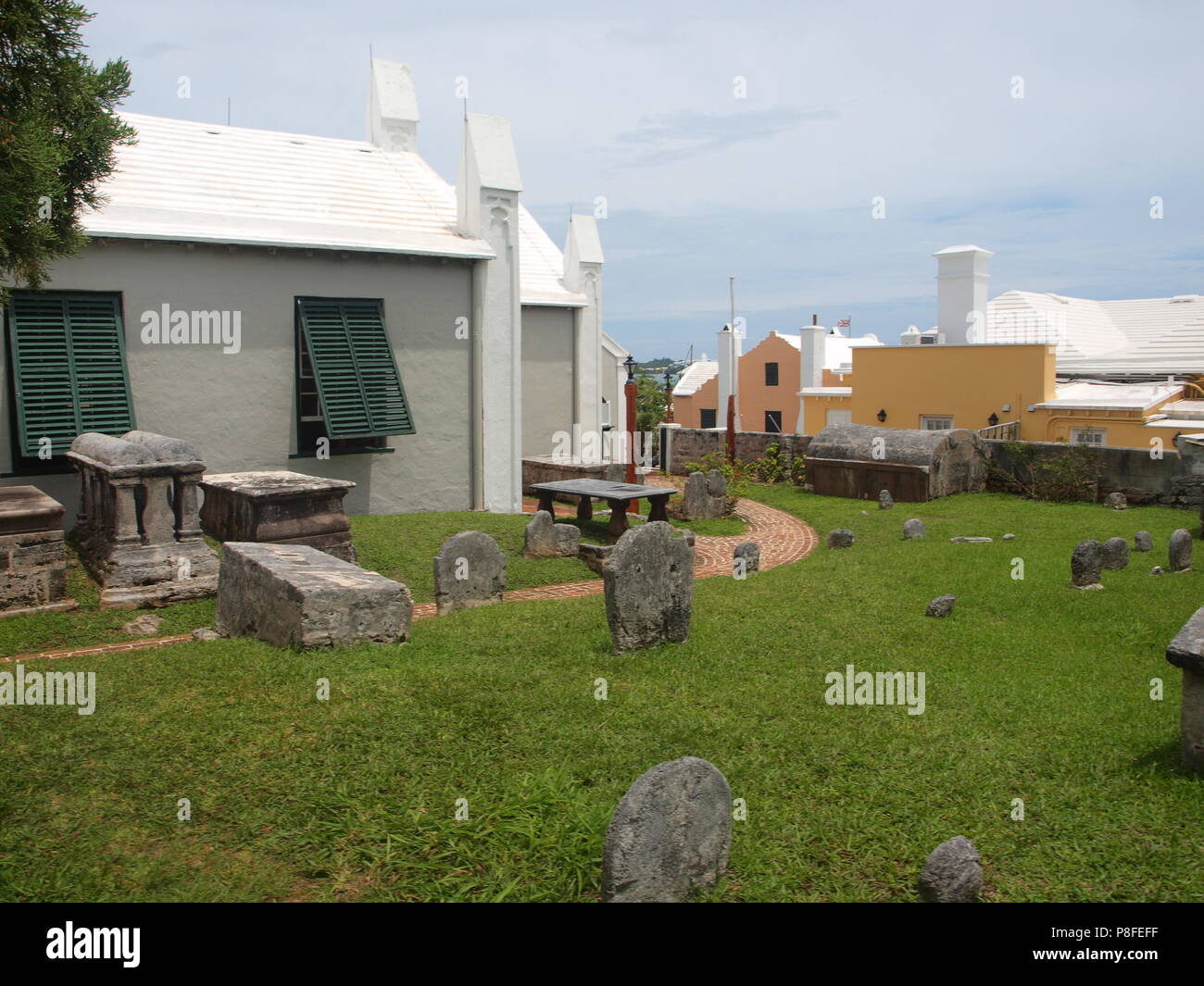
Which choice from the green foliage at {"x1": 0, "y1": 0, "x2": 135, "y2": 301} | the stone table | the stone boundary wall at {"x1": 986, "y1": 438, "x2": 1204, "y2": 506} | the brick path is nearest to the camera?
the green foliage at {"x1": 0, "y1": 0, "x2": 135, "y2": 301}

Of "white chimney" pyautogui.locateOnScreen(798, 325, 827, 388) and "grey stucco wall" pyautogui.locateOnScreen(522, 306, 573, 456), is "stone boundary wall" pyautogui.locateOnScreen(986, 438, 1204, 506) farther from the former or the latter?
"white chimney" pyautogui.locateOnScreen(798, 325, 827, 388)

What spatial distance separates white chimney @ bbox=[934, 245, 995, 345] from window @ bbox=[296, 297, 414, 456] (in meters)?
18.5

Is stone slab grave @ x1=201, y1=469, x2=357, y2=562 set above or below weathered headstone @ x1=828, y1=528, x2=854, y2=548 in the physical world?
above

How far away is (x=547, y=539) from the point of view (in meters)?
14.5

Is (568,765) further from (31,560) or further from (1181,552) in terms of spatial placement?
(1181,552)

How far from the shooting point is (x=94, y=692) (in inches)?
265

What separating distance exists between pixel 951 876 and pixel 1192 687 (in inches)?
90.3

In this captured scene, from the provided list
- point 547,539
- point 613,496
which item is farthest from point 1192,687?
point 613,496

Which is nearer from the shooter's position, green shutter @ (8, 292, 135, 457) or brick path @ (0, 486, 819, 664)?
brick path @ (0, 486, 819, 664)

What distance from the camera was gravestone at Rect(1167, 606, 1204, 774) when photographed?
5305 millimetres

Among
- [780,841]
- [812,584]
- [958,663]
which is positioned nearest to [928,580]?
[812,584]

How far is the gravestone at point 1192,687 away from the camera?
530cm

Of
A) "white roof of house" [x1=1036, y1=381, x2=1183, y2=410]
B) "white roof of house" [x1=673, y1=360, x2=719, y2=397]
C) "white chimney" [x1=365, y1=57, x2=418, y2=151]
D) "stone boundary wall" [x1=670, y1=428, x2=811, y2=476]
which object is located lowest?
"stone boundary wall" [x1=670, y1=428, x2=811, y2=476]

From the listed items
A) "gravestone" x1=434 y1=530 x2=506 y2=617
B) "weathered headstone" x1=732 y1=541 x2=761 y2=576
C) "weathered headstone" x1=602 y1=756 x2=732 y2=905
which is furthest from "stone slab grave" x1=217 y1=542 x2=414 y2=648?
"weathered headstone" x1=732 y1=541 x2=761 y2=576
